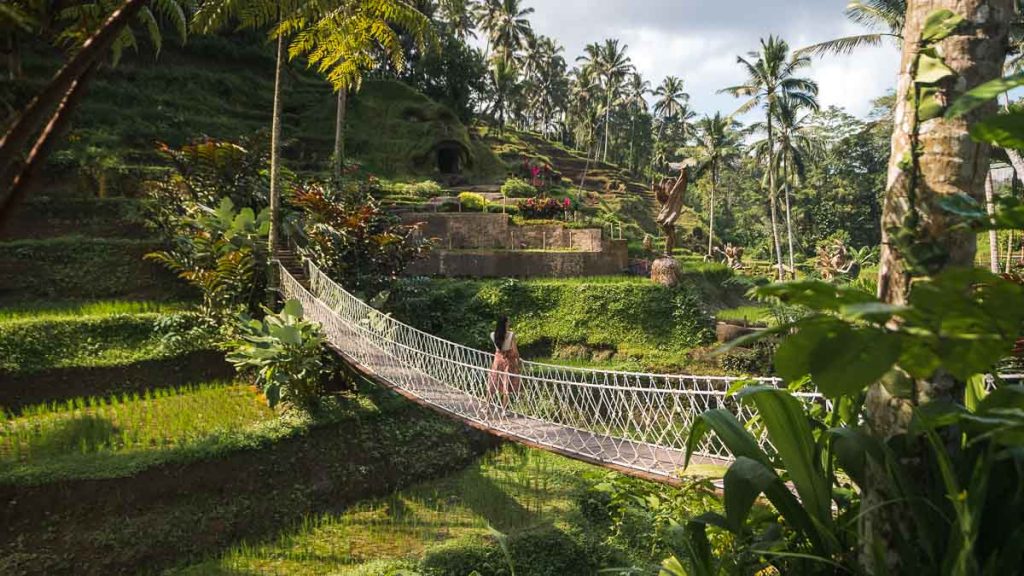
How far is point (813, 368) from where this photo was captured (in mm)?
673

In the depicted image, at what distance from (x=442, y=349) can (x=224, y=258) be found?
3.13 m

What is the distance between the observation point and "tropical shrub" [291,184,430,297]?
7715mm

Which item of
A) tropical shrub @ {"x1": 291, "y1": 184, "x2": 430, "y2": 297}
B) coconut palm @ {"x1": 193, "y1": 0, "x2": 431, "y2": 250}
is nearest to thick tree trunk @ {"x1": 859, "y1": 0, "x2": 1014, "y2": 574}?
coconut palm @ {"x1": 193, "y1": 0, "x2": 431, "y2": 250}

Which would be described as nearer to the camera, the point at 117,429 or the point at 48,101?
the point at 48,101

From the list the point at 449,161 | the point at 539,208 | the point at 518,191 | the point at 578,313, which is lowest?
the point at 578,313

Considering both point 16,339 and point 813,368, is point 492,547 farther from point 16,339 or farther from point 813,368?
point 16,339

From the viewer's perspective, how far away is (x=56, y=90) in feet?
4.55

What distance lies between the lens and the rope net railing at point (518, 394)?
3.63 m

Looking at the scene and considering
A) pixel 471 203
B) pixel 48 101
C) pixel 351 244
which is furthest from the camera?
pixel 471 203

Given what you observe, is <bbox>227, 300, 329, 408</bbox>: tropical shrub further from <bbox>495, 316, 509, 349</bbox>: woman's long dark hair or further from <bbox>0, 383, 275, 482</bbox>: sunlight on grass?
<bbox>495, 316, 509, 349</bbox>: woman's long dark hair

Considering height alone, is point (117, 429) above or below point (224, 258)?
below

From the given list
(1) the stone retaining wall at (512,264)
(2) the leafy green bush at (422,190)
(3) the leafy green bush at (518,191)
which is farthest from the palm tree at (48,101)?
(3) the leafy green bush at (518,191)

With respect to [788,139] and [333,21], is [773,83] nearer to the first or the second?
[788,139]

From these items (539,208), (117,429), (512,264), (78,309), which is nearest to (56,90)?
(117,429)
